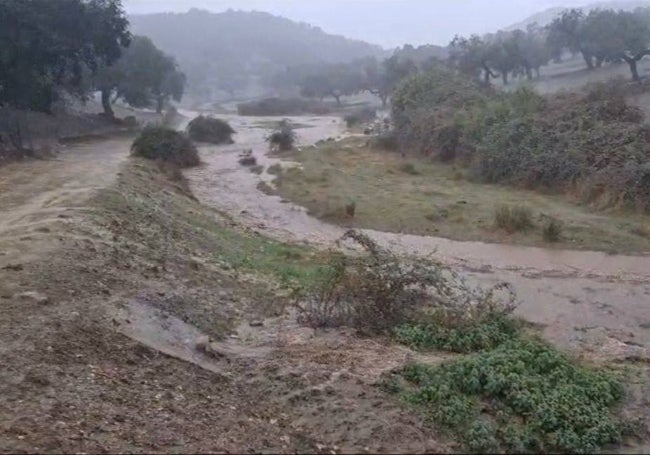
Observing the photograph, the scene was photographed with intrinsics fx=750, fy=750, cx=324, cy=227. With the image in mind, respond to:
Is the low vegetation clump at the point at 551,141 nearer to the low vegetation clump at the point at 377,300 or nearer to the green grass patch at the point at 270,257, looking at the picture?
the green grass patch at the point at 270,257

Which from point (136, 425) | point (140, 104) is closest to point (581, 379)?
point (136, 425)

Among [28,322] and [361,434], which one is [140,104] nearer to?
[28,322]

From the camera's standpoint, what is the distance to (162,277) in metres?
12.1

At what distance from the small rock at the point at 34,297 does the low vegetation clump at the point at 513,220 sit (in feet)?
40.5

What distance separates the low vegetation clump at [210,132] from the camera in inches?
1683

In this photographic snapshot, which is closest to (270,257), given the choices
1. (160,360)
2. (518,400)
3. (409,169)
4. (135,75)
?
(160,360)

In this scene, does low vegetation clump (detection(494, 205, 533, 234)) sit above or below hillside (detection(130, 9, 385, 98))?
below

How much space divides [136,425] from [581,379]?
15.9 ft

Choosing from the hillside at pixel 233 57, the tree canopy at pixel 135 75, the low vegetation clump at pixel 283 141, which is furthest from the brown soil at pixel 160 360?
the hillside at pixel 233 57

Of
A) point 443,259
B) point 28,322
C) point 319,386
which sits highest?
point 28,322

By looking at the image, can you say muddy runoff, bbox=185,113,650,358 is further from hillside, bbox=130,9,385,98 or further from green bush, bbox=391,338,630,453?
hillside, bbox=130,9,385,98

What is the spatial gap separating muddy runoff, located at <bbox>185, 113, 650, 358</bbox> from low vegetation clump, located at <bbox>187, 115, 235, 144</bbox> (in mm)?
16237

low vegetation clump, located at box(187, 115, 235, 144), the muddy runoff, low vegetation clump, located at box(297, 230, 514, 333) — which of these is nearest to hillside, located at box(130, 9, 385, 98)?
low vegetation clump, located at box(187, 115, 235, 144)

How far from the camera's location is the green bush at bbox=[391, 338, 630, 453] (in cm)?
701
